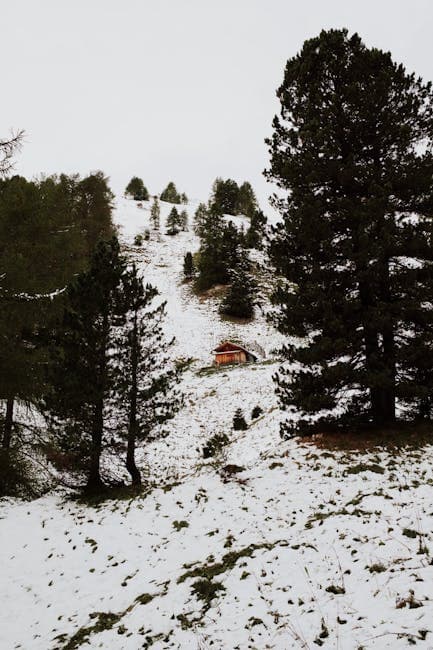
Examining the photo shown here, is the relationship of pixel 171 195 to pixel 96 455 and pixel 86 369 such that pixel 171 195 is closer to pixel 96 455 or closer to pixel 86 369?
pixel 86 369

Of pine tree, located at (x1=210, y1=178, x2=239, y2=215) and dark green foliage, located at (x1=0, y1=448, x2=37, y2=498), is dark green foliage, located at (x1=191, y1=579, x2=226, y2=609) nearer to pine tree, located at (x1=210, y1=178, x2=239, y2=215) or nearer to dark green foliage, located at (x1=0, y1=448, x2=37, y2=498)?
dark green foliage, located at (x1=0, y1=448, x2=37, y2=498)

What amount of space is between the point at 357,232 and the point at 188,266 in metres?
49.3

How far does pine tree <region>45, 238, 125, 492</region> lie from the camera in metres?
11.2

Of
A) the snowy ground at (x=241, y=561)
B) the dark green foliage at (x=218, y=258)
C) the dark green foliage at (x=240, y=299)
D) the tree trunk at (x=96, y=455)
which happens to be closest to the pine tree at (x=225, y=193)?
the dark green foliage at (x=218, y=258)

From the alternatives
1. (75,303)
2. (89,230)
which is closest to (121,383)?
(75,303)

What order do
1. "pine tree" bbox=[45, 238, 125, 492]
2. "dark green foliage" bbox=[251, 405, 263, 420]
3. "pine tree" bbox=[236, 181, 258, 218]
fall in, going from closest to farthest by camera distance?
"pine tree" bbox=[45, 238, 125, 492] < "dark green foliage" bbox=[251, 405, 263, 420] < "pine tree" bbox=[236, 181, 258, 218]

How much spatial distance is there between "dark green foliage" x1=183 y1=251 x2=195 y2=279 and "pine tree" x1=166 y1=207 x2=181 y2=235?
22.7 m

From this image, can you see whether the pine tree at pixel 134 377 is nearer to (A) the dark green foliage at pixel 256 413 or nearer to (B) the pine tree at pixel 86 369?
(B) the pine tree at pixel 86 369

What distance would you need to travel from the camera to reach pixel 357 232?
9906 millimetres

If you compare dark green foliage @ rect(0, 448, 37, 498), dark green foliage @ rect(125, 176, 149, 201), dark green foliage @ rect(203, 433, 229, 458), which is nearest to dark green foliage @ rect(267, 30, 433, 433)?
dark green foliage @ rect(203, 433, 229, 458)

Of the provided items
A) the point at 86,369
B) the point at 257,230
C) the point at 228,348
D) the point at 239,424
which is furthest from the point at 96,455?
the point at 228,348

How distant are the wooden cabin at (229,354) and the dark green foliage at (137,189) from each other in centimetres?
8213

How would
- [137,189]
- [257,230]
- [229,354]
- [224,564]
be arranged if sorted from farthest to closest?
[137,189], [229,354], [257,230], [224,564]

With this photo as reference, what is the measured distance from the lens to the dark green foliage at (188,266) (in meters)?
58.0
